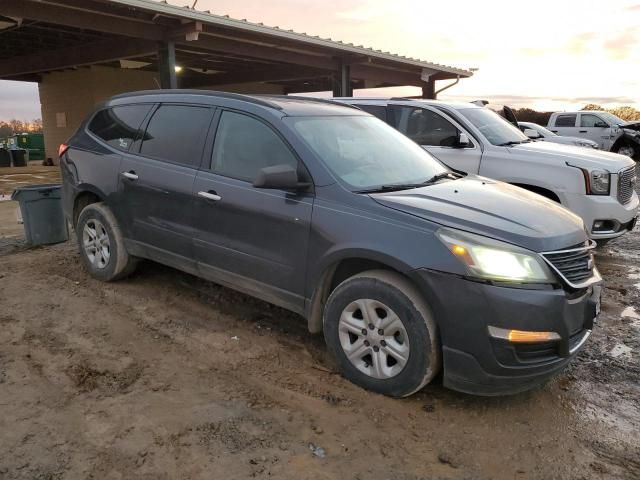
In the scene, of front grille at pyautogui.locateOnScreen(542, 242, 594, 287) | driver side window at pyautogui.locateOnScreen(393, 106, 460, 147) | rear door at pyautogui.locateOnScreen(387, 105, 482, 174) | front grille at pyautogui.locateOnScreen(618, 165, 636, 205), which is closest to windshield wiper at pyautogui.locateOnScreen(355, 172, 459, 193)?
front grille at pyautogui.locateOnScreen(542, 242, 594, 287)

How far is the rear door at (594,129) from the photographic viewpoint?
62.1 feet

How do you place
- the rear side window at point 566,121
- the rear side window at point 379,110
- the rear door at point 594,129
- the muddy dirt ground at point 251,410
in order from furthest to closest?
the rear side window at point 566,121
the rear door at point 594,129
the rear side window at point 379,110
the muddy dirt ground at point 251,410

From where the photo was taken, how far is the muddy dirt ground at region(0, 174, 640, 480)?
2.61 m

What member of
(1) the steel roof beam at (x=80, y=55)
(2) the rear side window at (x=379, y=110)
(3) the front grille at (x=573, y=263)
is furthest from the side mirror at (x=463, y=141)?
(1) the steel roof beam at (x=80, y=55)

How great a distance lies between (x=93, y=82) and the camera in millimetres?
17875

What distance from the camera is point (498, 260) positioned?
9.43 ft

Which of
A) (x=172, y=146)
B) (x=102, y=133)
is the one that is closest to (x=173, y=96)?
(x=172, y=146)

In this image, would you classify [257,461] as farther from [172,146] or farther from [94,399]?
[172,146]

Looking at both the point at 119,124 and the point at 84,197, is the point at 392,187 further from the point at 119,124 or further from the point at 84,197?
the point at 84,197

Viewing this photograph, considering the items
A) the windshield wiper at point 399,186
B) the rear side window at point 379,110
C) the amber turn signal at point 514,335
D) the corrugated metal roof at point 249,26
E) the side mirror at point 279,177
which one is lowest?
the amber turn signal at point 514,335

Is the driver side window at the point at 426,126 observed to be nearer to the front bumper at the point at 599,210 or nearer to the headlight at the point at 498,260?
the front bumper at the point at 599,210

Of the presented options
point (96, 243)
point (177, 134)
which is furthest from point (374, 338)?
point (96, 243)

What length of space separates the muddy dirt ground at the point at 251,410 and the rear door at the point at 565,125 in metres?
16.6

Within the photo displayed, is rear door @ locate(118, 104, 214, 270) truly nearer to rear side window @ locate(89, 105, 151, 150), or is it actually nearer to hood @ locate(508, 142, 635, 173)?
rear side window @ locate(89, 105, 151, 150)
